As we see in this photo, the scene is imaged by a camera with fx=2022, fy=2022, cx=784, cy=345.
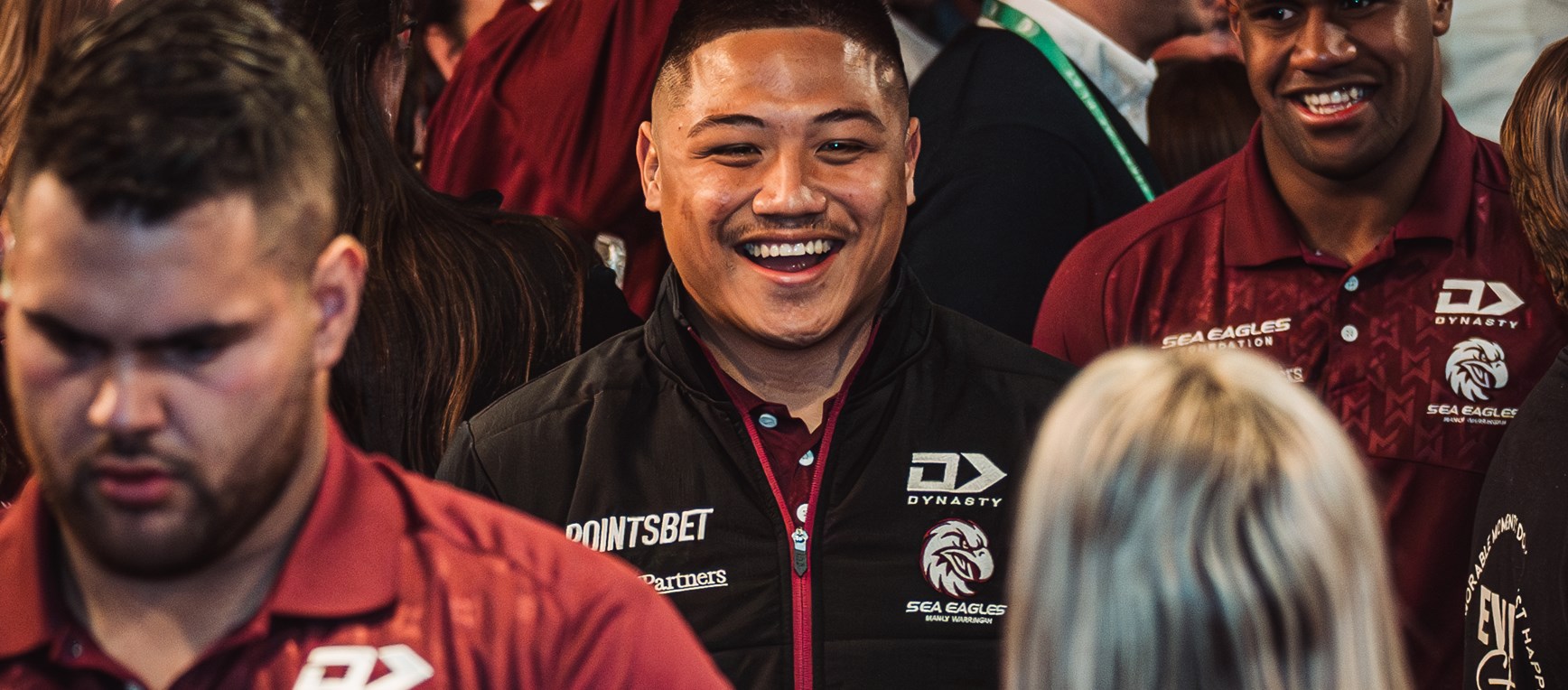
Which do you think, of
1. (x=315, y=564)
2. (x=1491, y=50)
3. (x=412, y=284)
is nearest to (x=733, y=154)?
(x=412, y=284)

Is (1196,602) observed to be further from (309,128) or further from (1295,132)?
(1295,132)

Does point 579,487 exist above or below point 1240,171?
below

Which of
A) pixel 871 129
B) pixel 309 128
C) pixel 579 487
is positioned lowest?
pixel 579 487

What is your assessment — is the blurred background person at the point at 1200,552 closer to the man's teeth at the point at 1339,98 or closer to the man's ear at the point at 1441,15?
the man's teeth at the point at 1339,98

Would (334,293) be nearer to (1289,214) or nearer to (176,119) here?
(176,119)

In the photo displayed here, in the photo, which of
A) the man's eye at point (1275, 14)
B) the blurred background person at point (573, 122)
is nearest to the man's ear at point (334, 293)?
the blurred background person at point (573, 122)

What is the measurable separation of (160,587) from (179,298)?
303mm

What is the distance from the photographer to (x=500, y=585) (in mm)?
1979

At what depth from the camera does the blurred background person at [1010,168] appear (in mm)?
3768

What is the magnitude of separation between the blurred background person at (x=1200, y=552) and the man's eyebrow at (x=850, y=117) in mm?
1173

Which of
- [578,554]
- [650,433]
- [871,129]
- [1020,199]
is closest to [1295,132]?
[1020,199]

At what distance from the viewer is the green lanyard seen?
400 cm

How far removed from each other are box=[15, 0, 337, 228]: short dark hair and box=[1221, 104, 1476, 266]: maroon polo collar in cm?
193

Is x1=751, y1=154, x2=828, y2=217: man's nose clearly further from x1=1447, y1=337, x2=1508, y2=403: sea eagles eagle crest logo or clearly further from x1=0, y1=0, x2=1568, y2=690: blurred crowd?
x1=1447, y1=337, x2=1508, y2=403: sea eagles eagle crest logo
